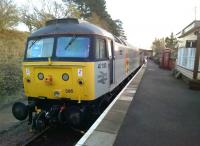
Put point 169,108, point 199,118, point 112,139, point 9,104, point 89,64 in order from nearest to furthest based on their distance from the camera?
point 112,139
point 89,64
point 199,118
point 169,108
point 9,104

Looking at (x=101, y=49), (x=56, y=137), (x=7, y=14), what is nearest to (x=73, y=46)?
(x=101, y=49)

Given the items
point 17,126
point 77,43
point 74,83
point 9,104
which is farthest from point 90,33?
point 9,104

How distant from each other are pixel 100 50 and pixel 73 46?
0.89 metres

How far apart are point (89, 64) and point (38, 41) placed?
1934 millimetres

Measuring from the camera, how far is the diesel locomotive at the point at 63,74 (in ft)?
24.7

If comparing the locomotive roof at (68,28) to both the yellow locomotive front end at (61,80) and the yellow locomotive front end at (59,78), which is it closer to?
the yellow locomotive front end at (59,78)

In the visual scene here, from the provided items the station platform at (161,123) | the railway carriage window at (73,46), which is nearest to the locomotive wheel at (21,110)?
the railway carriage window at (73,46)

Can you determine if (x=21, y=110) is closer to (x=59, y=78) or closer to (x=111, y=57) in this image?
(x=59, y=78)

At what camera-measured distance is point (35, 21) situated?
27.5 meters

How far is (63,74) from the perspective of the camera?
7.63 meters

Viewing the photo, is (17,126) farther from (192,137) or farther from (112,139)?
(192,137)

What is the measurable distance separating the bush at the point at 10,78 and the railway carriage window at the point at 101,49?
6429mm

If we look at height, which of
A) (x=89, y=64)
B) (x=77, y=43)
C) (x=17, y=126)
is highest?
(x=77, y=43)

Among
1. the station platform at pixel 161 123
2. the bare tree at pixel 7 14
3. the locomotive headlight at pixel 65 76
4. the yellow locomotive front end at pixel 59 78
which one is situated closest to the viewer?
the station platform at pixel 161 123
